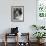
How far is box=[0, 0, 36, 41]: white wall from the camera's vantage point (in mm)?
7152

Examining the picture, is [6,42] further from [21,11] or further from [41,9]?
[41,9]

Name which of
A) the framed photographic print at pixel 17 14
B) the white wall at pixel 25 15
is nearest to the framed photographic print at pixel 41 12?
the white wall at pixel 25 15

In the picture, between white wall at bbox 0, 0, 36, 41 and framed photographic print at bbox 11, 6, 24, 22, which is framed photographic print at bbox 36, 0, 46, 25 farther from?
framed photographic print at bbox 11, 6, 24, 22

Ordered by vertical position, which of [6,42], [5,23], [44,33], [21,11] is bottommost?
[6,42]

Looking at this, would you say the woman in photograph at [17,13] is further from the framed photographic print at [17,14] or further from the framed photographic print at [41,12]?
the framed photographic print at [41,12]

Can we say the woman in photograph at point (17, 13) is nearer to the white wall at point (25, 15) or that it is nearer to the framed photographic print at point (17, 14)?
the framed photographic print at point (17, 14)

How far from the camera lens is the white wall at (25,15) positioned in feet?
23.5

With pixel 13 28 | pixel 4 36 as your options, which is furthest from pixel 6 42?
pixel 13 28

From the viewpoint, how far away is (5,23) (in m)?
7.21

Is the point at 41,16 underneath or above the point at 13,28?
above

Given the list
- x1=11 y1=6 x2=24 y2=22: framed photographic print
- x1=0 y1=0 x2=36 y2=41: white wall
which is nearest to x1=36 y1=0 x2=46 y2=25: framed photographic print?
x1=0 y1=0 x2=36 y2=41: white wall

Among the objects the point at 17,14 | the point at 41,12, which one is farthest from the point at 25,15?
the point at 41,12

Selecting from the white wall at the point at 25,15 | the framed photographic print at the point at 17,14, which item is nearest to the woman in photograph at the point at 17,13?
the framed photographic print at the point at 17,14

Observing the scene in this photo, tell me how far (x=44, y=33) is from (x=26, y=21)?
3.40 ft
